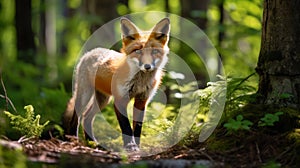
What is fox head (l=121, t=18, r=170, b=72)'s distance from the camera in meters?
6.62

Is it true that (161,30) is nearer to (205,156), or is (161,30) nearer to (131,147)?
(131,147)

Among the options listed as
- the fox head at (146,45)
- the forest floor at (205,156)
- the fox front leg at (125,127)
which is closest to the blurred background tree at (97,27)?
the fox head at (146,45)

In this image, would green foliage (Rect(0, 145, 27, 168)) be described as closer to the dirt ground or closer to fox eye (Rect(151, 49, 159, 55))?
the dirt ground

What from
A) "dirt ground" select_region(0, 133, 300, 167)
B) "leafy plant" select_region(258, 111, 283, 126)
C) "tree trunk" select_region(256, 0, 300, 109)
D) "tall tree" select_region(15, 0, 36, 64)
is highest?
"tall tree" select_region(15, 0, 36, 64)

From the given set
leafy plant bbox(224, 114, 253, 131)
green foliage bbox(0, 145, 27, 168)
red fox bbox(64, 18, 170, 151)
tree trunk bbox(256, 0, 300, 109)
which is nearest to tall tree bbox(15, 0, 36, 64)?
red fox bbox(64, 18, 170, 151)

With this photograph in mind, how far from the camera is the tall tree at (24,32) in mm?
15023

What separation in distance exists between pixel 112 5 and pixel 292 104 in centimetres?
817

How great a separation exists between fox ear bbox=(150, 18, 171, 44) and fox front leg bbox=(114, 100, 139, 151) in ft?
3.55

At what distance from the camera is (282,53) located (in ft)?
17.4

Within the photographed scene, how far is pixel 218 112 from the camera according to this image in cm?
586

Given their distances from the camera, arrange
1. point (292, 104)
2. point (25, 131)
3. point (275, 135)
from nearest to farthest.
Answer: point (275, 135) < point (292, 104) < point (25, 131)

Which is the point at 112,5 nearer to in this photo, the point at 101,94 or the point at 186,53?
the point at 186,53

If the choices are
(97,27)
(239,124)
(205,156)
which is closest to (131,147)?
(205,156)

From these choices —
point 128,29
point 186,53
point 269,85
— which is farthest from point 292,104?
point 186,53
